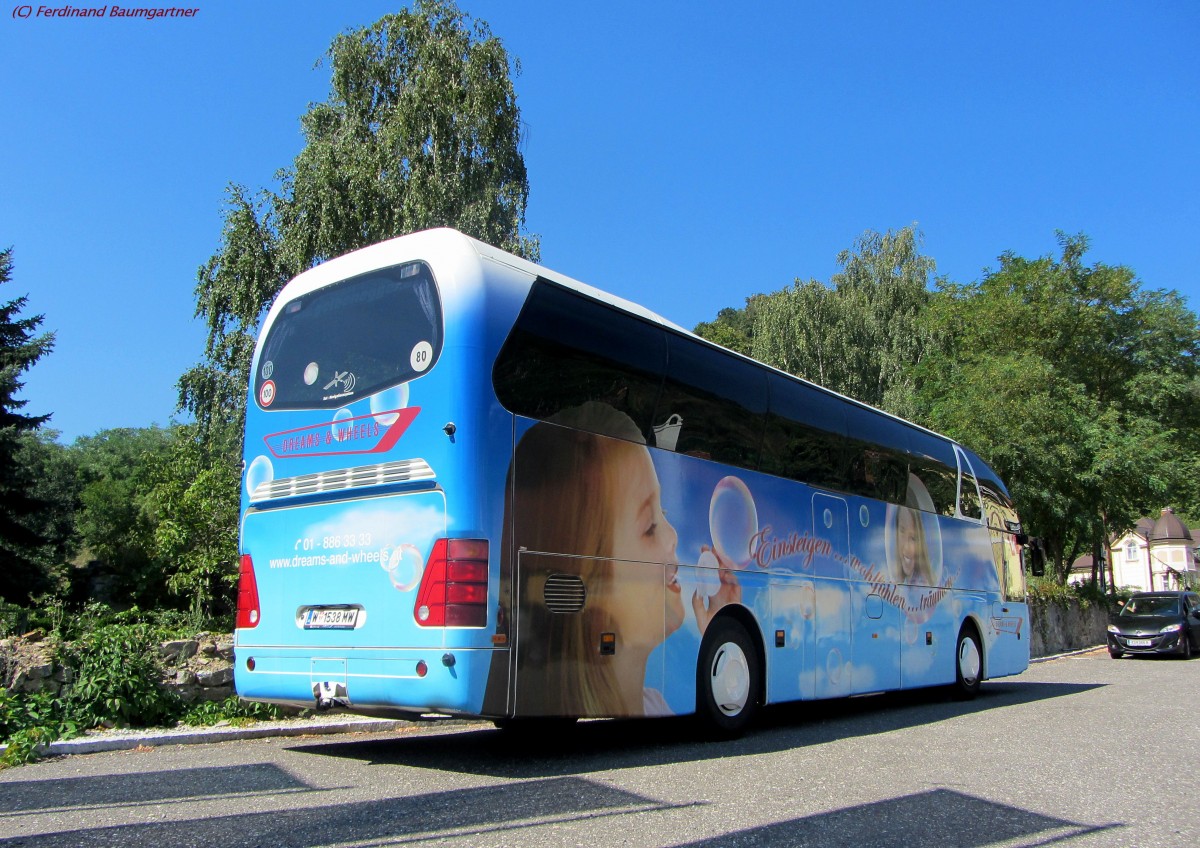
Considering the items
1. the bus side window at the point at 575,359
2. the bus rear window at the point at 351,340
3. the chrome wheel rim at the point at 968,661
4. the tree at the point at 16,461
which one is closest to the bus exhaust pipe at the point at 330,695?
the bus rear window at the point at 351,340

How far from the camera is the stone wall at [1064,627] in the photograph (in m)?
28.2

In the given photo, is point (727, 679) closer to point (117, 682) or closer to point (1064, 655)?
point (117, 682)

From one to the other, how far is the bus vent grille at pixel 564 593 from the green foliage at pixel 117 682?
4.49m

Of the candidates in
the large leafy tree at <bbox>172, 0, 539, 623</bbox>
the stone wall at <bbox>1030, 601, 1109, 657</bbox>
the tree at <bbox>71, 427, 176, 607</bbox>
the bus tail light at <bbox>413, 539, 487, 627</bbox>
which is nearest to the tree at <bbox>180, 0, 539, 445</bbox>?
the large leafy tree at <bbox>172, 0, 539, 623</bbox>

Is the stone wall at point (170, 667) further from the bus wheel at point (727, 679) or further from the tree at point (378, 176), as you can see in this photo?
the tree at point (378, 176)

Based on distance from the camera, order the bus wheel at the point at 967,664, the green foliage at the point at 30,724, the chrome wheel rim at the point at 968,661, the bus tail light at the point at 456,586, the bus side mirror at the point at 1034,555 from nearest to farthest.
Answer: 1. the bus tail light at the point at 456,586
2. the green foliage at the point at 30,724
3. the bus wheel at the point at 967,664
4. the chrome wheel rim at the point at 968,661
5. the bus side mirror at the point at 1034,555

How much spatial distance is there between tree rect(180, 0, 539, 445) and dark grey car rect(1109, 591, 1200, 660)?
18900mm

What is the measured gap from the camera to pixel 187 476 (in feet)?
59.4

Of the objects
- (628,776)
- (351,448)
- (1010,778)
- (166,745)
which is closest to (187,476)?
(166,745)

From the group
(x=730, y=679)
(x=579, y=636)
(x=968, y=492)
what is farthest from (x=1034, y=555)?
(x=579, y=636)

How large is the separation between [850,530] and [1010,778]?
4458mm

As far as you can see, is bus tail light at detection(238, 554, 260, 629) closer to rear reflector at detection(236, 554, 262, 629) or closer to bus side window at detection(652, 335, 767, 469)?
rear reflector at detection(236, 554, 262, 629)

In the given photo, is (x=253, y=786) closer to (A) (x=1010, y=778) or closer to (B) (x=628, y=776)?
(B) (x=628, y=776)

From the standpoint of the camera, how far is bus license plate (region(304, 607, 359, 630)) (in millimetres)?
6895
